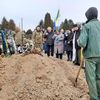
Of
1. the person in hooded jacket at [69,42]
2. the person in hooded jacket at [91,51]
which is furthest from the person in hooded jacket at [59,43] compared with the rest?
the person in hooded jacket at [91,51]

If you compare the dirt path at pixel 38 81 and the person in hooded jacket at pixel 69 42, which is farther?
the person in hooded jacket at pixel 69 42

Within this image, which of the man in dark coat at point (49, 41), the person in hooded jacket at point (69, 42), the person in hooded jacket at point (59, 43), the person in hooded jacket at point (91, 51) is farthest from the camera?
the man in dark coat at point (49, 41)

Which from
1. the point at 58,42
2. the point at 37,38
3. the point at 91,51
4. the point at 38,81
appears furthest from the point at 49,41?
the point at 91,51

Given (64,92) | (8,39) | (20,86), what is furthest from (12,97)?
(8,39)

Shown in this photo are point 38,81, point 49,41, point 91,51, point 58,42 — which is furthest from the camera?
point 49,41

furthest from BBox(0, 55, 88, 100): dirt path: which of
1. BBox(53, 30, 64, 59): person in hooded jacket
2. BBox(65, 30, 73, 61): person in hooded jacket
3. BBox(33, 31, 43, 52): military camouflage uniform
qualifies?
BBox(53, 30, 64, 59): person in hooded jacket

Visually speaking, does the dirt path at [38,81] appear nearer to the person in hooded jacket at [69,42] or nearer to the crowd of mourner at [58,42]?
the crowd of mourner at [58,42]

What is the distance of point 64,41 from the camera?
64.4ft

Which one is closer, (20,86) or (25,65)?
(20,86)

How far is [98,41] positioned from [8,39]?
16.9 metres

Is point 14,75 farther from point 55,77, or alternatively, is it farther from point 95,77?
point 95,77

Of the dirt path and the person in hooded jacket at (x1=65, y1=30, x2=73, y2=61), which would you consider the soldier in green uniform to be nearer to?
the person in hooded jacket at (x1=65, y1=30, x2=73, y2=61)

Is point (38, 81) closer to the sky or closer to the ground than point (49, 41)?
closer to the ground

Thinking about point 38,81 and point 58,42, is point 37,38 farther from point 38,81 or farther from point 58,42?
point 38,81
